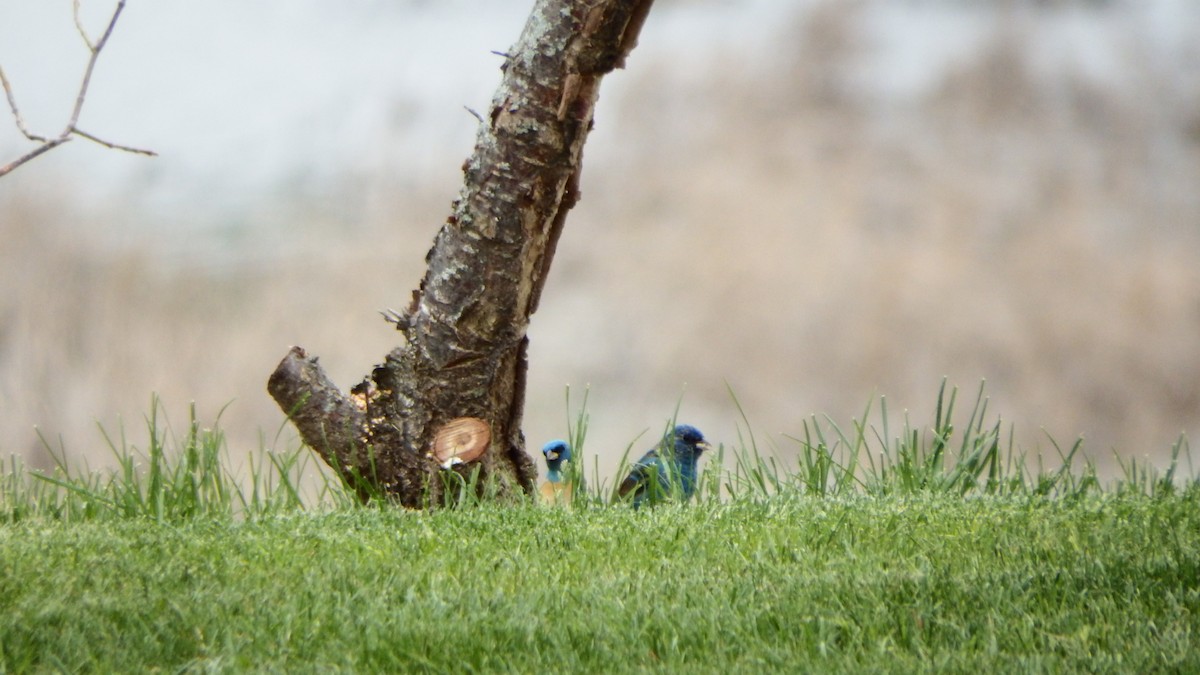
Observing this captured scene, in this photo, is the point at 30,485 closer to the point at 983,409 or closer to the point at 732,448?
the point at 732,448

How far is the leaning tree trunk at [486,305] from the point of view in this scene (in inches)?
128

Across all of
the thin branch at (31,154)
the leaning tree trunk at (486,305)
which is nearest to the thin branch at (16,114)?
the thin branch at (31,154)

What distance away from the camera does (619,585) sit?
7.62 feet

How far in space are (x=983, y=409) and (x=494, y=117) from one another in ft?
5.98

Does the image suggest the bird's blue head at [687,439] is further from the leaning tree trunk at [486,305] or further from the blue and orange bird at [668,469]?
the leaning tree trunk at [486,305]

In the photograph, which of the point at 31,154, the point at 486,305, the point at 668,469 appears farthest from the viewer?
the point at 668,469

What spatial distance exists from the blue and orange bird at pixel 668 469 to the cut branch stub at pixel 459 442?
47 centimetres

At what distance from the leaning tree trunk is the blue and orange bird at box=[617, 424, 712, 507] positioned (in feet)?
1.31

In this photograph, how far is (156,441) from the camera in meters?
3.47

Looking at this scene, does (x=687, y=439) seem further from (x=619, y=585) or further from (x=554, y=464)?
(x=619, y=585)

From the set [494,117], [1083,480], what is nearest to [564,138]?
[494,117]

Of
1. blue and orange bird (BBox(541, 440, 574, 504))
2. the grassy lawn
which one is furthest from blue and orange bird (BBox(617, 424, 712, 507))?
the grassy lawn

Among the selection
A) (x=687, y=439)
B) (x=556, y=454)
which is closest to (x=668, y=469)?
(x=687, y=439)

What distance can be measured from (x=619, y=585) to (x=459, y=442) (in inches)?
46.9
